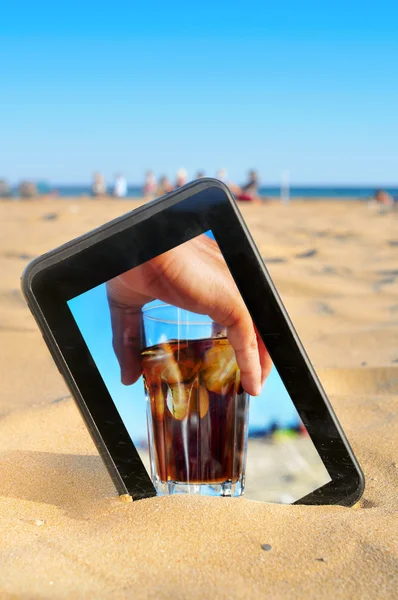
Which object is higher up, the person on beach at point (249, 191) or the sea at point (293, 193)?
the person on beach at point (249, 191)

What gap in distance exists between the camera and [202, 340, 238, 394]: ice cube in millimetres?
1044

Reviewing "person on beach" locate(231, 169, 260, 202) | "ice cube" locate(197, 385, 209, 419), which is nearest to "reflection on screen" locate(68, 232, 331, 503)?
"ice cube" locate(197, 385, 209, 419)

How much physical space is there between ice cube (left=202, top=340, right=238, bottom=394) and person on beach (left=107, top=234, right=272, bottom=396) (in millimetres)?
16

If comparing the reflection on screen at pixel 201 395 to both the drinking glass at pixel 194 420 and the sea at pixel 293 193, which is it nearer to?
the drinking glass at pixel 194 420

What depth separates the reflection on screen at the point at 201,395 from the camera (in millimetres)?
1024

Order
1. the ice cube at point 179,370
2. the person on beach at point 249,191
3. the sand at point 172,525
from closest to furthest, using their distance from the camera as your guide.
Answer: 1. the sand at point 172,525
2. the ice cube at point 179,370
3. the person on beach at point 249,191

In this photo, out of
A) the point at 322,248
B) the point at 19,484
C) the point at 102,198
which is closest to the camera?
the point at 19,484

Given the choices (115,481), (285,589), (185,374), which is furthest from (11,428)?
(285,589)

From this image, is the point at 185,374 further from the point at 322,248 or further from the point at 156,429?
the point at 322,248

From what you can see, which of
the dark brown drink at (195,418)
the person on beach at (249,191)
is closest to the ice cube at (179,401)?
the dark brown drink at (195,418)

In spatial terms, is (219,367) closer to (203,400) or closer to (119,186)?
(203,400)

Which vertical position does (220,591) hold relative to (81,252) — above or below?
below

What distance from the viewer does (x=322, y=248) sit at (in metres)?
5.52

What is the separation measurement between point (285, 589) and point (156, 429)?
0.36m
